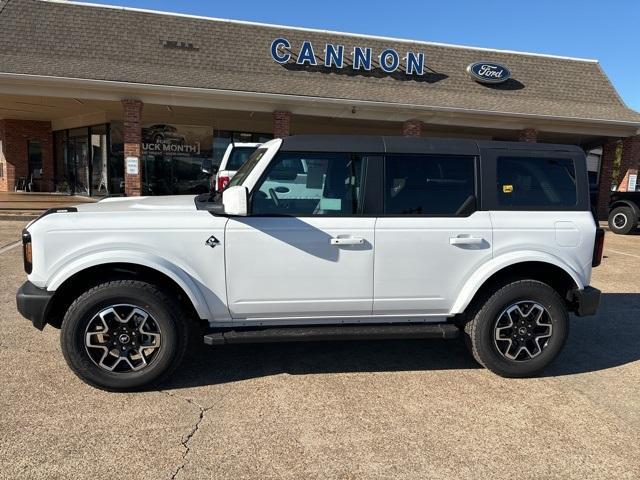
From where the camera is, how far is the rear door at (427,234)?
3768 millimetres

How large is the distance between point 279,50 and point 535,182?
12.9 metres

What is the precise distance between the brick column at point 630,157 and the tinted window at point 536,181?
15.6 m

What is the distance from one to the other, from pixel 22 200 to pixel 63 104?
3642mm

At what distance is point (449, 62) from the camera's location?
16891 millimetres

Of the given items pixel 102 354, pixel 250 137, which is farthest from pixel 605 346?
pixel 250 137

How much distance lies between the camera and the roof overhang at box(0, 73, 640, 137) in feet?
41.1

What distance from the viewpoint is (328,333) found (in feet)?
12.2

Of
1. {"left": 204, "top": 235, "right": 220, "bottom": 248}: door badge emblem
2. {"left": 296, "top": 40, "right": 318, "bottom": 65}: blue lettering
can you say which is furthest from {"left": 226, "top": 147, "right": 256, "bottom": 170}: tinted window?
{"left": 296, "top": 40, "right": 318, "bottom": 65}: blue lettering

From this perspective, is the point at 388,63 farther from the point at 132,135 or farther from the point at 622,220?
the point at 622,220

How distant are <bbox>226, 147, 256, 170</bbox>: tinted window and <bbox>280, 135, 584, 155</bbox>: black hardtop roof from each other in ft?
19.6

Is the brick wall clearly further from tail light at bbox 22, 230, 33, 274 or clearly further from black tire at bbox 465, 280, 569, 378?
black tire at bbox 465, 280, 569, 378

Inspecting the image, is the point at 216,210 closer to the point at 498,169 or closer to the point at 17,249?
the point at 498,169

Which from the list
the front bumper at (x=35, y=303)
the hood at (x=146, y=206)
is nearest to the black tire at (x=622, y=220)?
the hood at (x=146, y=206)

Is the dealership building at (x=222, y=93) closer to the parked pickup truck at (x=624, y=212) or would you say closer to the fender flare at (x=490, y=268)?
the parked pickup truck at (x=624, y=212)
